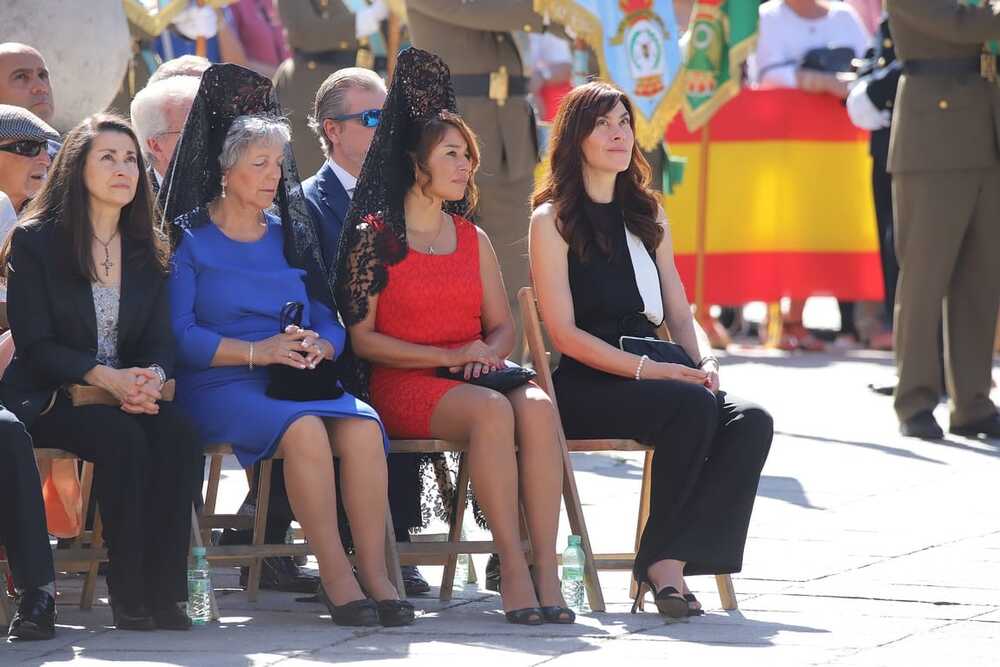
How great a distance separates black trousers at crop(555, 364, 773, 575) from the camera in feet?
19.7

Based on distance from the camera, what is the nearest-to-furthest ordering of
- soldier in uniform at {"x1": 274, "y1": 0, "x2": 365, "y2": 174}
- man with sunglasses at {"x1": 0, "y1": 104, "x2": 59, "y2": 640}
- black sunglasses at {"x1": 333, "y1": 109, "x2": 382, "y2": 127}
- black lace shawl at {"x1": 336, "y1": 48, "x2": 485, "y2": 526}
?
man with sunglasses at {"x1": 0, "y1": 104, "x2": 59, "y2": 640} < black lace shawl at {"x1": 336, "y1": 48, "x2": 485, "y2": 526} < black sunglasses at {"x1": 333, "y1": 109, "x2": 382, "y2": 127} < soldier in uniform at {"x1": 274, "y1": 0, "x2": 365, "y2": 174}

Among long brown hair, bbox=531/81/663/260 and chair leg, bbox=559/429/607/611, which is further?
long brown hair, bbox=531/81/663/260

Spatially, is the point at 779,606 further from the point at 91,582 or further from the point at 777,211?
the point at 777,211

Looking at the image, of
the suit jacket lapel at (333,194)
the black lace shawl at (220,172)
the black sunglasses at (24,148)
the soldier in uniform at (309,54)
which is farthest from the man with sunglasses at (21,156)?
the soldier in uniform at (309,54)

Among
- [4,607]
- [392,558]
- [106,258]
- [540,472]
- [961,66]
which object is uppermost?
[961,66]

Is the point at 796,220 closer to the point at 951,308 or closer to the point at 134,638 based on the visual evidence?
the point at 951,308

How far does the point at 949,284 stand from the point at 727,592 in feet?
12.5

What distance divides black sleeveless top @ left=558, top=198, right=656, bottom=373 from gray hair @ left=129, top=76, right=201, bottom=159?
1.35 m

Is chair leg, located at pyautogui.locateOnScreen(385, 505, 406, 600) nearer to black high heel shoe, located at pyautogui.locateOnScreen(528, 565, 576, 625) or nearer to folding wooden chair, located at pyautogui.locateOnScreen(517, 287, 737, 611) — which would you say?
black high heel shoe, located at pyautogui.locateOnScreen(528, 565, 576, 625)

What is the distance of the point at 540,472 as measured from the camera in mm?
6023

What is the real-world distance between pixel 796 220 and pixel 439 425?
295 inches

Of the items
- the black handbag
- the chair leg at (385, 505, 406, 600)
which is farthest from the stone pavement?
the black handbag

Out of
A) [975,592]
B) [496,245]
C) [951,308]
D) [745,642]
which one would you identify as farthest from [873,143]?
[745,642]

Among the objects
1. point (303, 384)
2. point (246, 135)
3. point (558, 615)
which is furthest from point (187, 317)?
point (558, 615)
